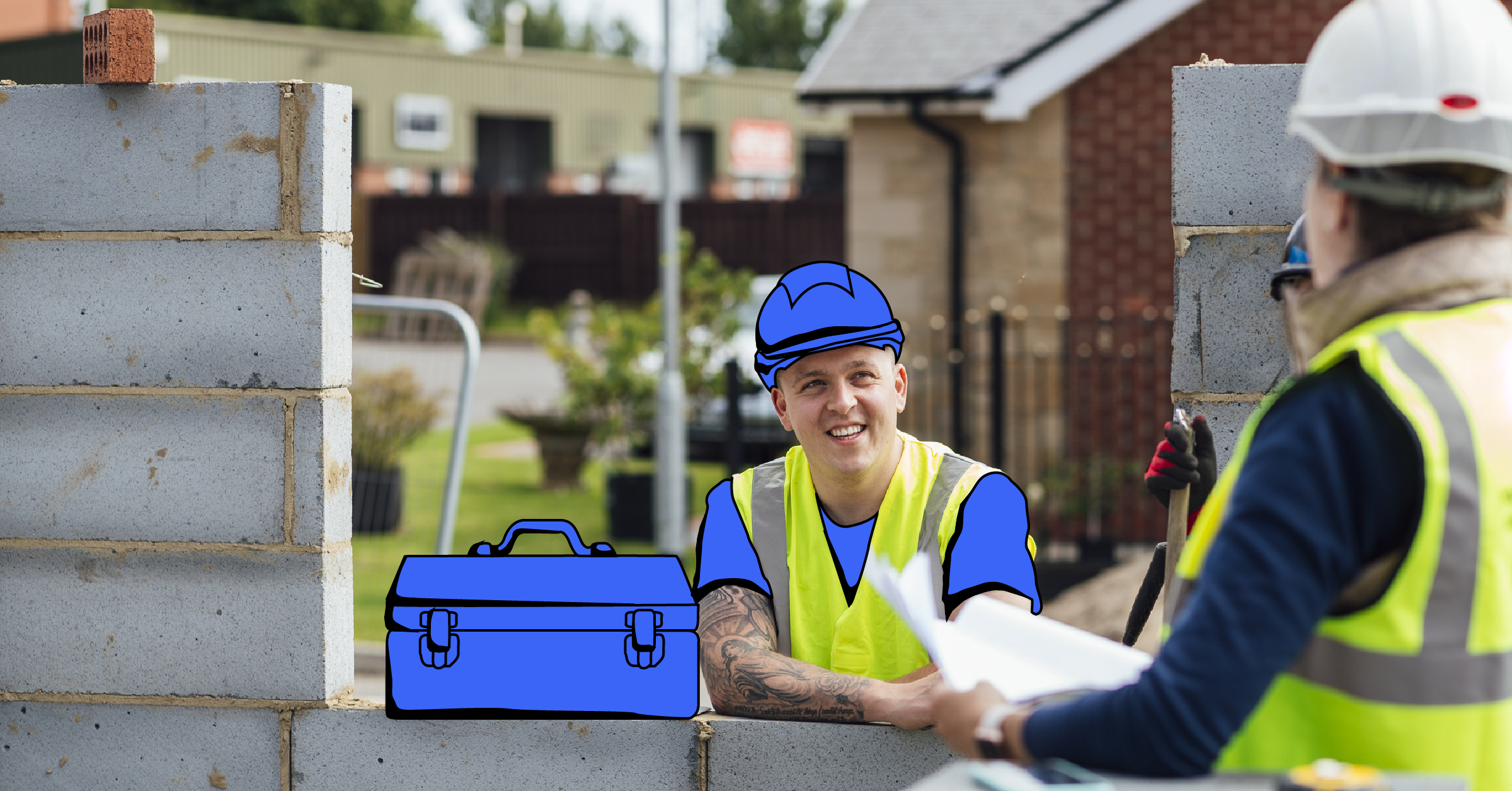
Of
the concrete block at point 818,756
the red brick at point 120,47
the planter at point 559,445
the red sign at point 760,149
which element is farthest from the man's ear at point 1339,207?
the red sign at point 760,149

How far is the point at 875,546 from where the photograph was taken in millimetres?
2912

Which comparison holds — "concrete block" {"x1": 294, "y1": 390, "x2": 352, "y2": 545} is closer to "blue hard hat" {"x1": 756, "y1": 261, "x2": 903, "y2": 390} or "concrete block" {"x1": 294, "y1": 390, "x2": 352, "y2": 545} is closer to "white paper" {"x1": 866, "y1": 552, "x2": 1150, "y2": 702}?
"blue hard hat" {"x1": 756, "y1": 261, "x2": 903, "y2": 390}

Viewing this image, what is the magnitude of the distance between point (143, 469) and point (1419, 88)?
8.82 ft

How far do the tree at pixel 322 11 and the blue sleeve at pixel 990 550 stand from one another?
3992 cm

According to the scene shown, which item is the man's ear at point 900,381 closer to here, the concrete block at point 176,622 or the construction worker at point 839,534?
the construction worker at point 839,534

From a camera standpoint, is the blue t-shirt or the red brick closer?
the blue t-shirt

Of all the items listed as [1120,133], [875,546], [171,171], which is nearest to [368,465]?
[1120,133]

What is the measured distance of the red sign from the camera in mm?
40000

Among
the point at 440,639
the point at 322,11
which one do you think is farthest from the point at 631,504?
the point at 322,11

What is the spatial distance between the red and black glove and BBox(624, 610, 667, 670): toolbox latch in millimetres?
1042

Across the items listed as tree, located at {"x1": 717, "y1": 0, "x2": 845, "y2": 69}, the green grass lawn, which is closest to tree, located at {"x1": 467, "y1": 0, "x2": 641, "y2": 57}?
tree, located at {"x1": 717, "y1": 0, "x2": 845, "y2": 69}

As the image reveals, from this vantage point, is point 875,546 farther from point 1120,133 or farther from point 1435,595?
point 1120,133

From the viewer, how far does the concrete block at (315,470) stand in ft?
10.4

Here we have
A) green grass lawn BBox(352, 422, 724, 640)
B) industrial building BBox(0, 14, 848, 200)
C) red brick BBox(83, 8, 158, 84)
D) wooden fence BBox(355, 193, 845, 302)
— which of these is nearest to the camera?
red brick BBox(83, 8, 158, 84)
